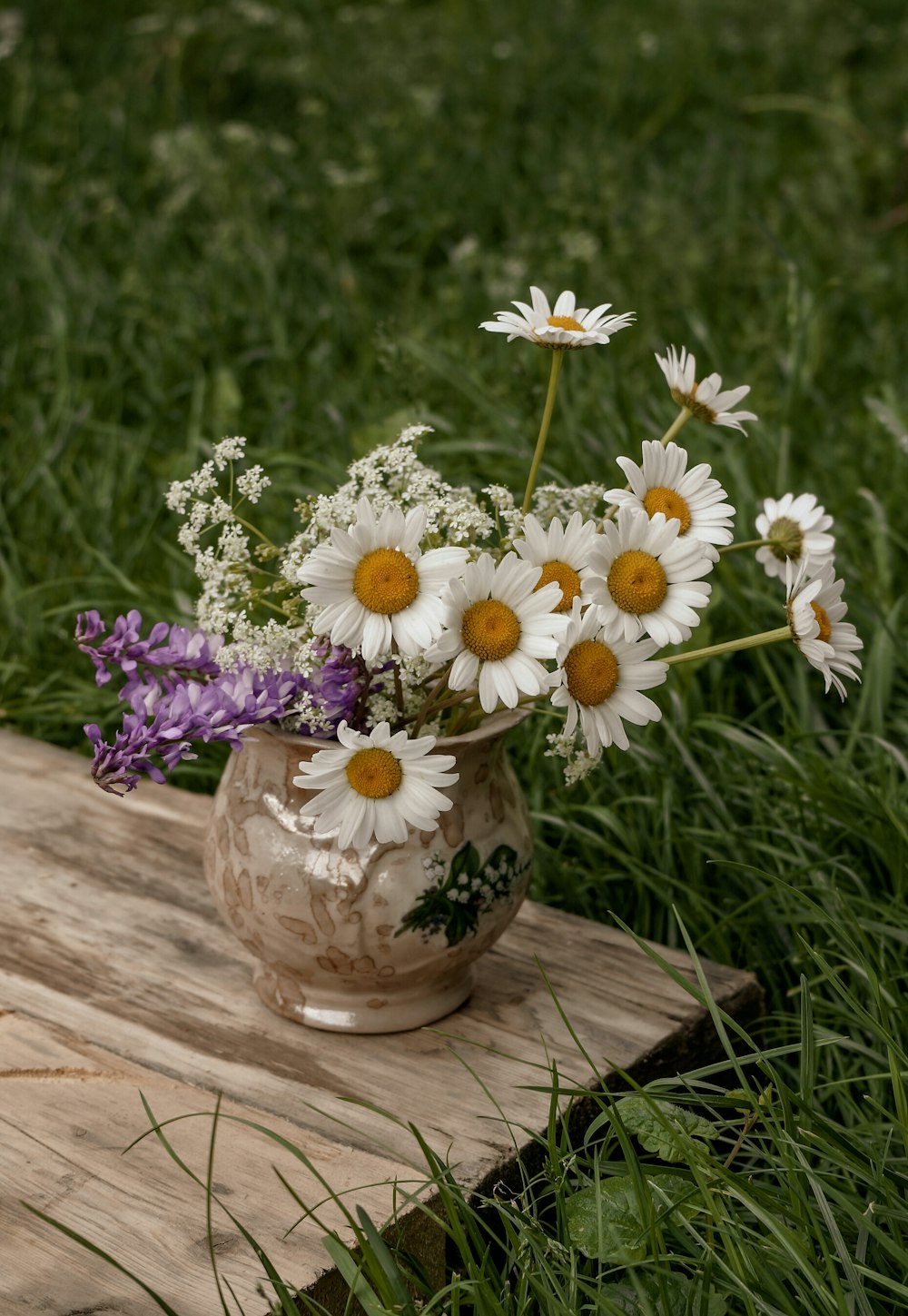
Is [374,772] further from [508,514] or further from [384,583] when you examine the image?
[508,514]

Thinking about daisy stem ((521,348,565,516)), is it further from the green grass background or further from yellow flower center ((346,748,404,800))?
the green grass background

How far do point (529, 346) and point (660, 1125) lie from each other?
1588 mm

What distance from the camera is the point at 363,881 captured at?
3.96 feet

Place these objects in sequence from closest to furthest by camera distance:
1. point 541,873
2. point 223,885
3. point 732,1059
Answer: point 732,1059 → point 223,885 → point 541,873

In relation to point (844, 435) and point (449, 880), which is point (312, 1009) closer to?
point (449, 880)

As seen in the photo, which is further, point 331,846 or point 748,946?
point 748,946

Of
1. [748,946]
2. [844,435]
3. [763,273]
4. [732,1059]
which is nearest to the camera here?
[732,1059]

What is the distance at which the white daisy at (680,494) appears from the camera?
109cm

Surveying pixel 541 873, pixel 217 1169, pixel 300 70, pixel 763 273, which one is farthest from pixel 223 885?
pixel 300 70

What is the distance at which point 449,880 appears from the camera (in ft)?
4.00

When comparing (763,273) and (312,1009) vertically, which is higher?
(763,273)

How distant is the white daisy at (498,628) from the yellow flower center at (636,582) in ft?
0.17

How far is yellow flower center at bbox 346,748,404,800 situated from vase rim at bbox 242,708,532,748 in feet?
0.37

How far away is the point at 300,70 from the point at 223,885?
3627 mm
